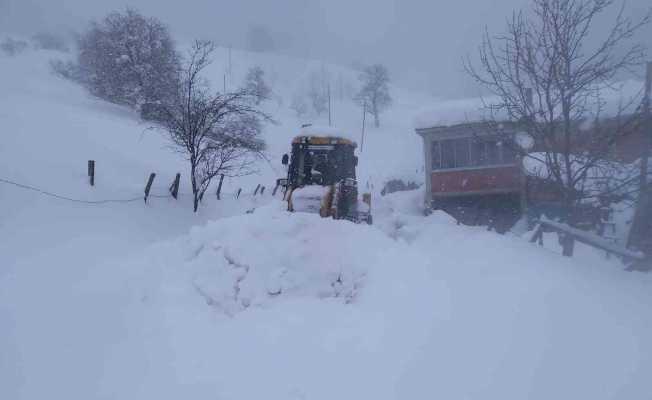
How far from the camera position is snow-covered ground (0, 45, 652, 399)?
10.7ft

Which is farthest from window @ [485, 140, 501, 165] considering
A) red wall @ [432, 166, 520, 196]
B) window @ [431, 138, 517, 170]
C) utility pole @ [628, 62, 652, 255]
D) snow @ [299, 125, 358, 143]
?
snow @ [299, 125, 358, 143]

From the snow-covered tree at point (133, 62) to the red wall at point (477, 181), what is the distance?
752 inches

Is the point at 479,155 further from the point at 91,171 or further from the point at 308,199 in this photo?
the point at 91,171

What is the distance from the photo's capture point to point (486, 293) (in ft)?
14.2

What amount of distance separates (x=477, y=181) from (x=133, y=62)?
24111 mm

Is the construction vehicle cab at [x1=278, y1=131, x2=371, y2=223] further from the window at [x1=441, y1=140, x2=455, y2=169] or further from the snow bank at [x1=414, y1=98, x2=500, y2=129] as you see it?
the window at [x1=441, y1=140, x2=455, y2=169]

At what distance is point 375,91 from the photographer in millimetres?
53031

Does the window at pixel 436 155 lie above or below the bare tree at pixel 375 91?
below

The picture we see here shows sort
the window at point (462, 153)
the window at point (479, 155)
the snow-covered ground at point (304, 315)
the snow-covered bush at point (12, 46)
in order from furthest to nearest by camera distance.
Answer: the snow-covered bush at point (12, 46)
the window at point (462, 153)
the window at point (479, 155)
the snow-covered ground at point (304, 315)

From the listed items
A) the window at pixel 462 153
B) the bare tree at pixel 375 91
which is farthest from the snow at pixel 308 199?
the bare tree at pixel 375 91

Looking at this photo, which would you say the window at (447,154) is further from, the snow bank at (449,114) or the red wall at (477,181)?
the snow bank at (449,114)

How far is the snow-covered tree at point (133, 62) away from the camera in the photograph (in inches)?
1017

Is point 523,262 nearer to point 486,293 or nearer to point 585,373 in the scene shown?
point 486,293

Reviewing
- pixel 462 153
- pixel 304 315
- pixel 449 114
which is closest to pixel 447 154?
pixel 462 153
